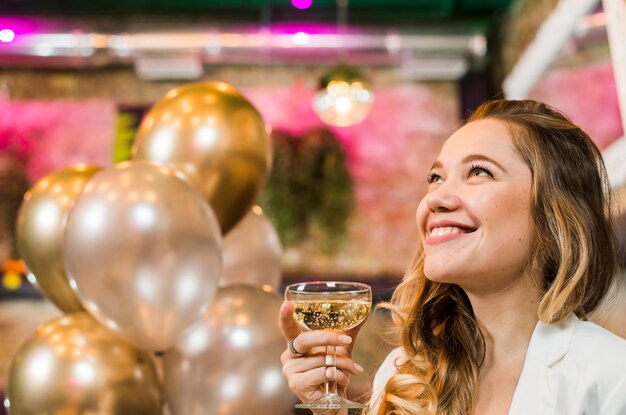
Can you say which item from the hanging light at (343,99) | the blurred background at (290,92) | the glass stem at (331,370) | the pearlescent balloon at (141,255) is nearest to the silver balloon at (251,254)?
the pearlescent balloon at (141,255)

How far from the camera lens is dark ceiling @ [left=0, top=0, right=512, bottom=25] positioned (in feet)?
20.6

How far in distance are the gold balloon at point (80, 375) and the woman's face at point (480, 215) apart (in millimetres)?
1075

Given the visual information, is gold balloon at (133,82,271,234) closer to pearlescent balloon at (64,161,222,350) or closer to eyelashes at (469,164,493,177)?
pearlescent balloon at (64,161,222,350)

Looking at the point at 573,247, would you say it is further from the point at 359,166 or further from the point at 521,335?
the point at 359,166

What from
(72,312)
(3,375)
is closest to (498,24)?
(72,312)

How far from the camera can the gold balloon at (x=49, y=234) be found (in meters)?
2.41

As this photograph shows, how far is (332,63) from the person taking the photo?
6.94 m

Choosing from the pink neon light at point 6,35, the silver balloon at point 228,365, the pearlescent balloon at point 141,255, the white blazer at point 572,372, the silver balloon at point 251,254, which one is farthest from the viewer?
the pink neon light at point 6,35

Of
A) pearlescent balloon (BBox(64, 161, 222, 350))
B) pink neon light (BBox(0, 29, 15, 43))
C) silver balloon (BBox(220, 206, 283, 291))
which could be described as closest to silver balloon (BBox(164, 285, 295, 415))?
pearlescent balloon (BBox(64, 161, 222, 350))

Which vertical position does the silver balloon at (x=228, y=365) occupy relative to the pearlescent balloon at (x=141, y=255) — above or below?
below

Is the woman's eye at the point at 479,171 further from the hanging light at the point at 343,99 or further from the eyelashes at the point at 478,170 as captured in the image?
the hanging light at the point at 343,99

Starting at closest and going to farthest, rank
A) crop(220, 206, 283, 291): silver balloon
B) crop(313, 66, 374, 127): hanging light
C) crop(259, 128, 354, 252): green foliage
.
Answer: crop(220, 206, 283, 291): silver balloon, crop(313, 66, 374, 127): hanging light, crop(259, 128, 354, 252): green foliage

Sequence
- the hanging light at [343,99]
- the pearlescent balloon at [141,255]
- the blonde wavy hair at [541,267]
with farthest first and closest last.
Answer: the hanging light at [343,99], the pearlescent balloon at [141,255], the blonde wavy hair at [541,267]

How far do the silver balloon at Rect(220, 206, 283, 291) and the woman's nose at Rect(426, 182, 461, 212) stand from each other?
125cm
